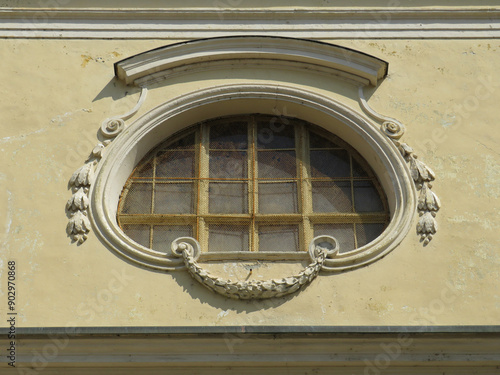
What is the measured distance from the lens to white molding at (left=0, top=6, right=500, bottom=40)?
895cm

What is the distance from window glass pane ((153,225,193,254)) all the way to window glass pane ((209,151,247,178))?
0.59 metres

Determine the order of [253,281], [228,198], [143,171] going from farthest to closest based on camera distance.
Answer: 1. [143,171]
2. [228,198]
3. [253,281]

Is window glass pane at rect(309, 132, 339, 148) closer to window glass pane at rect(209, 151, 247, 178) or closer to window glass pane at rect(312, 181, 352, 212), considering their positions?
window glass pane at rect(312, 181, 352, 212)

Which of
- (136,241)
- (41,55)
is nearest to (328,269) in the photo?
(136,241)

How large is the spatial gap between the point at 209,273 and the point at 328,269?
0.94m

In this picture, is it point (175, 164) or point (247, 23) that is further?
point (247, 23)

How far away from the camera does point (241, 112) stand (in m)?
8.84

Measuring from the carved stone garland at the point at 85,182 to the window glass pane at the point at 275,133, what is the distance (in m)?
1.10

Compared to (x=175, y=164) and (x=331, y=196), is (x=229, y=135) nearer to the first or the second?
(x=175, y=164)

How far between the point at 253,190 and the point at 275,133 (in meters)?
0.69

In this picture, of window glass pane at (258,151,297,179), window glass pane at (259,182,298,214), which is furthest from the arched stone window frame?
window glass pane at (259,182,298,214)

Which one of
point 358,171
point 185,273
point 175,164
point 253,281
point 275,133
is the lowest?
point 253,281

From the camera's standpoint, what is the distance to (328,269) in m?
7.68

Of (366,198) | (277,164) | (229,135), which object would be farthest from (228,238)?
(366,198)
